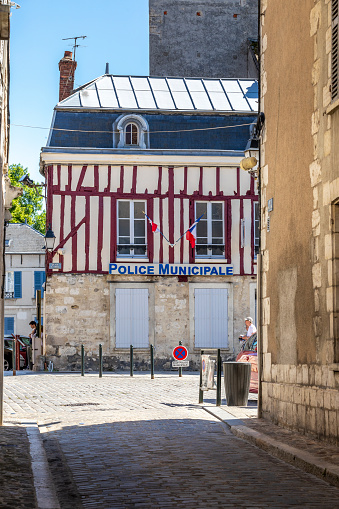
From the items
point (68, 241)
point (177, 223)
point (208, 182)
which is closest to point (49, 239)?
point (68, 241)

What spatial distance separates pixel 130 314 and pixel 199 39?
13.6 meters

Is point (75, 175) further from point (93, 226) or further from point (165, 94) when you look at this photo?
point (165, 94)

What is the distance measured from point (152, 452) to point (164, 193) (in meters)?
16.8

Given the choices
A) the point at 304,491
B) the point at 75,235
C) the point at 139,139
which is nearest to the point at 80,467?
the point at 304,491

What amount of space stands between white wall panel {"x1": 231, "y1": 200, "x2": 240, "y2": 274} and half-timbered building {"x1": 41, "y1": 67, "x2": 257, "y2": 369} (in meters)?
0.03

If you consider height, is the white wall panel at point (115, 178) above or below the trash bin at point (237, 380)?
above

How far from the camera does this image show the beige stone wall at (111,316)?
77.9ft

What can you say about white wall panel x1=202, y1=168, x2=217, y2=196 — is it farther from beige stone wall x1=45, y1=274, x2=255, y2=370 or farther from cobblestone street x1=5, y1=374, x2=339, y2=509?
cobblestone street x1=5, y1=374, x2=339, y2=509

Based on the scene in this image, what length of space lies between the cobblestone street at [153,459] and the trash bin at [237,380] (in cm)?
52

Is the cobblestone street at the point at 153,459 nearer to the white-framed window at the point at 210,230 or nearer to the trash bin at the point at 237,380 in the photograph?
the trash bin at the point at 237,380

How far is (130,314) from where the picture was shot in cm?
2408

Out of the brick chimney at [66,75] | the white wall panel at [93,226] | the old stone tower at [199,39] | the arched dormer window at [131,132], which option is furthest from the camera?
the old stone tower at [199,39]

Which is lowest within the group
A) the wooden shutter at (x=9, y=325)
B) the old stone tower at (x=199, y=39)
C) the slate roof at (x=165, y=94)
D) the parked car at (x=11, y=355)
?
the parked car at (x=11, y=355)

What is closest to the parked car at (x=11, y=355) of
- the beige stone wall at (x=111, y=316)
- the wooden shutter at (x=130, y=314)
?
the beige stone wall at (x=111, y=316)
